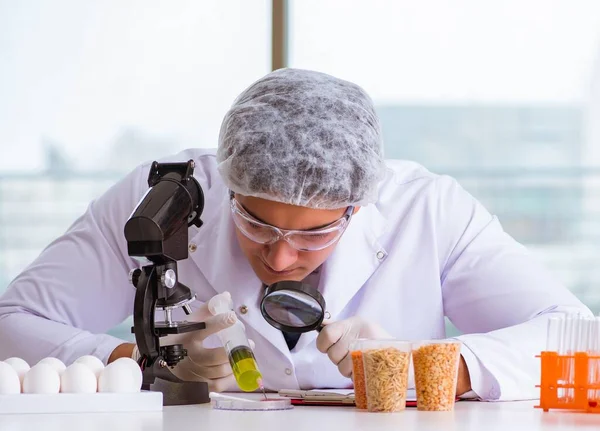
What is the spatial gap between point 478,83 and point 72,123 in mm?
2001

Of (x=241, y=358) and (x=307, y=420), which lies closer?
(x=307, y=420)

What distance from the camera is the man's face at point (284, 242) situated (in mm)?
2023

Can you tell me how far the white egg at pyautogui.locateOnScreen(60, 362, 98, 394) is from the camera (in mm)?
1639

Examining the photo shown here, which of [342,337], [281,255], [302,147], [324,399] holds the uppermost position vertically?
[302,147]

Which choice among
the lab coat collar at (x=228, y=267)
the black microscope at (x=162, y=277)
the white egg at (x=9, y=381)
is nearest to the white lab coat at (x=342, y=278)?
the lab coat collar at (x=228, y=267)

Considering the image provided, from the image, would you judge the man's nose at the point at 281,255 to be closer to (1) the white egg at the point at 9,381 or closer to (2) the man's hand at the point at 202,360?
(2) the man's hand at the point at 202,360

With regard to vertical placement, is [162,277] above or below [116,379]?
above

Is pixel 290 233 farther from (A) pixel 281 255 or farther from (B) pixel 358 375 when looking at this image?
(B) pixel 358 375

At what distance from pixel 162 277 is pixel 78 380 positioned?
0.77 ft

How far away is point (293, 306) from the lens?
179cm

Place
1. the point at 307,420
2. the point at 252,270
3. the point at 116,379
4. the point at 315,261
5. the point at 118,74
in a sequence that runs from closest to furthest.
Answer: the point at 307,420, the point at 116,379, the point at 315,261, the point at 252,270, the point at 118,74

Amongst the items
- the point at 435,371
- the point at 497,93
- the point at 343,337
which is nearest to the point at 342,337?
the point at 343,337

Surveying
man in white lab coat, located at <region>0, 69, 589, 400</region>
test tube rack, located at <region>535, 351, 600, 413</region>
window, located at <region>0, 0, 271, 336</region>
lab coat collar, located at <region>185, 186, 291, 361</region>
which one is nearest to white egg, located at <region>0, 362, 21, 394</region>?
man in white lab coat, located at <region>0, 69, 589, 400</region>

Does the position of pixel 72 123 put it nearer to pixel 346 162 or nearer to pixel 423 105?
pixel 423 105
